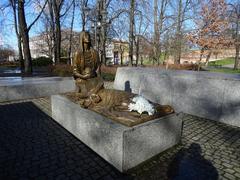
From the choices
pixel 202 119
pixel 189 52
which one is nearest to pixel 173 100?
pixel 202 119

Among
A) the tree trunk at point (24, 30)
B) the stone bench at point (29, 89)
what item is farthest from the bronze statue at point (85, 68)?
the tree trunk at point (24, 30)

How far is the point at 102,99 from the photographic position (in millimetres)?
4254

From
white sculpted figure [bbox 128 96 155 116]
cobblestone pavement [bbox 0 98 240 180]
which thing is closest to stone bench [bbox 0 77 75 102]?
cobblestone pavement [bbox 0 98 240 180]

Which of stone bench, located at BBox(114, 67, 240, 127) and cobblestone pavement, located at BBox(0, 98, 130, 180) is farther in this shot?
stone bench, located at BBox(114, 67, 240, 127)

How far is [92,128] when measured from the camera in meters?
3.71

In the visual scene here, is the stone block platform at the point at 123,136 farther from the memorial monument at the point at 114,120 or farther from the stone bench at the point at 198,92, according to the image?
the stone bench at the point at 198,92

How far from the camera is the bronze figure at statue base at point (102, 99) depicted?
356 centimetres

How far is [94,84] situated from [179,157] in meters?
2.52

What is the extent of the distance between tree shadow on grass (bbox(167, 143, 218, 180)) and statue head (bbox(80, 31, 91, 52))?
317 cm

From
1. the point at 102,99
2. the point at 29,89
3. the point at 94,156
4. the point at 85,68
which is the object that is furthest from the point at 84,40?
the point at 29,89

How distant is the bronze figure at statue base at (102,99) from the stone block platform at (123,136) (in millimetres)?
138

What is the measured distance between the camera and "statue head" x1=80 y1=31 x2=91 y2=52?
4609 millimetres

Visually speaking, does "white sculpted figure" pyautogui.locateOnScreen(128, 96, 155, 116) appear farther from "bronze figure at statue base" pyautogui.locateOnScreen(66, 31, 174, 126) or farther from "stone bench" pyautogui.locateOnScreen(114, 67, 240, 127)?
"stone bench" pyautogui.locateOnScreen(114, 67, 240, 127)

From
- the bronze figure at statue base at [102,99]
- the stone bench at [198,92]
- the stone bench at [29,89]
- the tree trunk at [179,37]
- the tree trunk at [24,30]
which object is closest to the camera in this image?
the bronze figure at statue base at [102,99]
